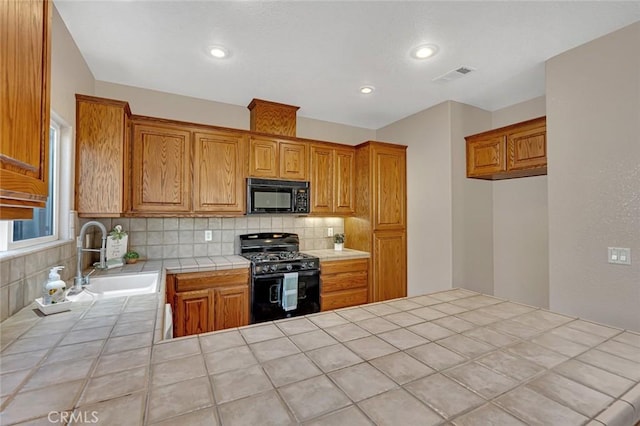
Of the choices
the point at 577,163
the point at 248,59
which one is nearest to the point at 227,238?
the point at 248,59

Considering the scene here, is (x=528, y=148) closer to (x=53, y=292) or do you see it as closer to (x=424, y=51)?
(x=424, y=51)

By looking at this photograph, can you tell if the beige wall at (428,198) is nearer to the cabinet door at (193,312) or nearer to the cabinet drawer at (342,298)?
the cabinet drawer at (342,298)

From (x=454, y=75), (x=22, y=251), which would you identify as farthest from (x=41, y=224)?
(x=454, y=75)

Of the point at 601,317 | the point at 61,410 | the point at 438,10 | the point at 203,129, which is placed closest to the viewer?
the point at 61,410

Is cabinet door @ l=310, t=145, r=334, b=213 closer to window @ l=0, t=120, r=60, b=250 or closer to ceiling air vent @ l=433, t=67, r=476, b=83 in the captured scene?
ceiling air vent @ l=433, t=67, r=476, b=83

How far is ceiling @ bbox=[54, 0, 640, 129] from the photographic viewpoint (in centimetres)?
179

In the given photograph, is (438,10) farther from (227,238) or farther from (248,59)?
(227,238)

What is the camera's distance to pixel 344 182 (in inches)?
147

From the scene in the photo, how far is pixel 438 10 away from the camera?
1793mm

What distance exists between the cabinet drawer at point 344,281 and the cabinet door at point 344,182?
2.62 ft

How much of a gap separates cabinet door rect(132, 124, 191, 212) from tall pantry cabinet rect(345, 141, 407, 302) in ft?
6.57

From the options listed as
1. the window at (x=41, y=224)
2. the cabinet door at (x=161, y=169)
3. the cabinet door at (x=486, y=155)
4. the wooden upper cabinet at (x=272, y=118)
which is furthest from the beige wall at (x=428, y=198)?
the window at (x=41, y=224)

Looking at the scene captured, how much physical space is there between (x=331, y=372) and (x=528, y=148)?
9.72ft

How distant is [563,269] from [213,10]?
121 inches
